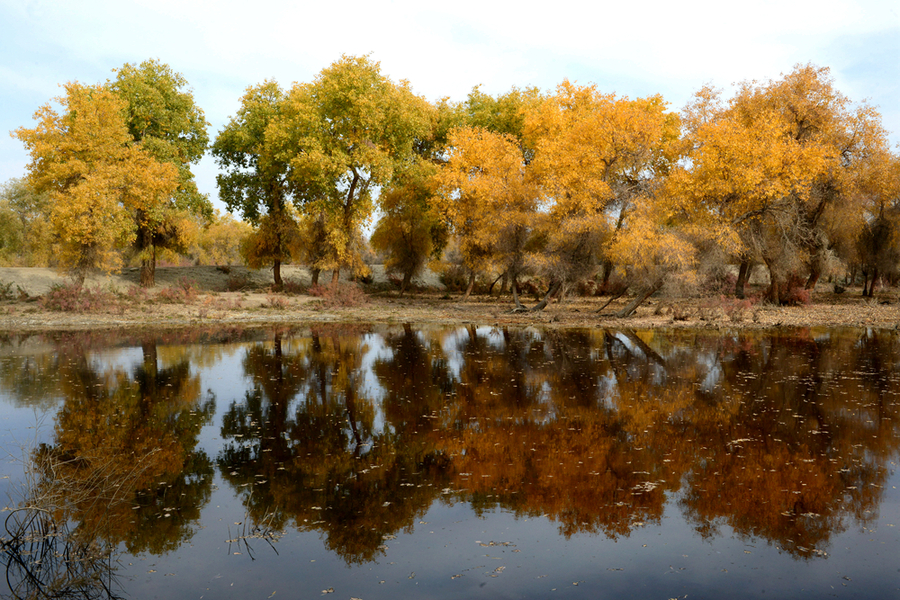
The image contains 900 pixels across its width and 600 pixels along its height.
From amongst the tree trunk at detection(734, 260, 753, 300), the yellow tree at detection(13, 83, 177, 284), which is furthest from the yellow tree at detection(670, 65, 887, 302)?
the yellow tree at detection(13, 83, 177, 284)

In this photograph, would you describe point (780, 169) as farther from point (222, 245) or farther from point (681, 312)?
point (222, 245)

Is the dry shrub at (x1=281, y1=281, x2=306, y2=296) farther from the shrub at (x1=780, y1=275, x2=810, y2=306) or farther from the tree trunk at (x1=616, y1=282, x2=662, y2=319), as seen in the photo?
the shrub at (x1=780, y1=275, x2=810, y2=306)

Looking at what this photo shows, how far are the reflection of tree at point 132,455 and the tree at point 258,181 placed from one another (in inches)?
991

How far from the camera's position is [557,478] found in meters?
8.10

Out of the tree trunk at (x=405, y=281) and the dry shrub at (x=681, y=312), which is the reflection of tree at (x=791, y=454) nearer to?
the dry shrub at (x=681, y=312)

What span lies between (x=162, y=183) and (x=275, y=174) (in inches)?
351

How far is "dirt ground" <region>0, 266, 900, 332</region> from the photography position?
26.8 metres

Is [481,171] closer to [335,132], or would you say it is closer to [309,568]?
[335,132]

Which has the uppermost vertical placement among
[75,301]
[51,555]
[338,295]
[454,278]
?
[454,278]

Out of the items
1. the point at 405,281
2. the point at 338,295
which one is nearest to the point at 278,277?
the point at 338,295

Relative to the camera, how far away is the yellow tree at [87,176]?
28156 mm

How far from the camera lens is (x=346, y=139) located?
3500 centimetres

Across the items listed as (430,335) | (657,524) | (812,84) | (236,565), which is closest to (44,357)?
(430,335)

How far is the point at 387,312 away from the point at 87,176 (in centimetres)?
1498
